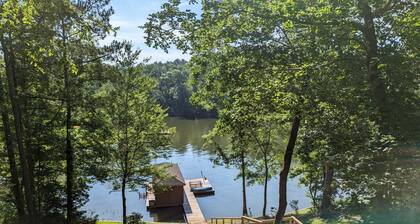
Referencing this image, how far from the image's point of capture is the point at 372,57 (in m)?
8.38

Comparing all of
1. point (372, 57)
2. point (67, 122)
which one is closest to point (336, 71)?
point (372, 57)

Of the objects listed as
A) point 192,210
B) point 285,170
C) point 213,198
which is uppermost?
point 285,170

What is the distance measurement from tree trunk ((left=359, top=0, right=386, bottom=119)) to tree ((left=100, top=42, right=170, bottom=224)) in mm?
12648

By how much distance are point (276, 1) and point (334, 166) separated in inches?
154

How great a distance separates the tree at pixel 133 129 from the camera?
65.8ft

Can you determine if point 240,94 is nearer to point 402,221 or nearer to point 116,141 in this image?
point 402,221

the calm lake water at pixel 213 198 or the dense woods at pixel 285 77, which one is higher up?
the dense woods at pixel 285 77

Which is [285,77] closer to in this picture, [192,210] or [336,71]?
[336,71]

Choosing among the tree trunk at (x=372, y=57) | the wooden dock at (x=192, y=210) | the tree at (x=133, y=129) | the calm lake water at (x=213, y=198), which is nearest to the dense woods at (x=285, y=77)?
the tree trunk at (x=372, y=57)

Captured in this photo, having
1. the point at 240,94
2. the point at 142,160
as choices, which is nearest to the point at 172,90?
the point at 142,160

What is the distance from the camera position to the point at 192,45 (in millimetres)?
10258

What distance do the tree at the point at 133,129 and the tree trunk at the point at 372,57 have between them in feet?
41.5

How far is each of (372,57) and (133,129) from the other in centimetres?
1450

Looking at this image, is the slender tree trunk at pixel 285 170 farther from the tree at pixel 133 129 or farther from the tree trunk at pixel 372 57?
the tree at pixel 133 129
